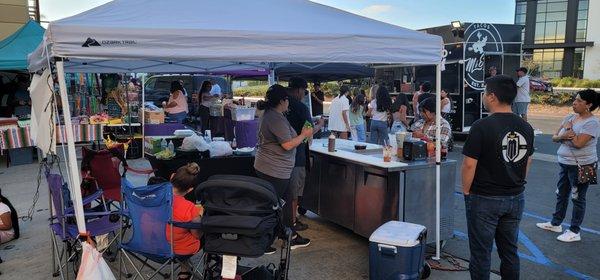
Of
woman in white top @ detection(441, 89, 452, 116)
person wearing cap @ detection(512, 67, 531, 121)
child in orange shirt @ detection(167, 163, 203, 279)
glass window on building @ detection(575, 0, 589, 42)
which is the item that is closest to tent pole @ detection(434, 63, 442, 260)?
child in orange shirt @ detection(167, 163, 203, 279)

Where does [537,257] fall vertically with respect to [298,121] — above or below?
below

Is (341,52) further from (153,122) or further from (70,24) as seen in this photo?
(153,122)

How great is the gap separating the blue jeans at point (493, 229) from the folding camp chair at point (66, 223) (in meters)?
2.83

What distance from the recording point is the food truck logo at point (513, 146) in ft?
10.7

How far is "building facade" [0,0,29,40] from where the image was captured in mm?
13838

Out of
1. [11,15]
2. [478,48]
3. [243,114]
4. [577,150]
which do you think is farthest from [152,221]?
[11,15]

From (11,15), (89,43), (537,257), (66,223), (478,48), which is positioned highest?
(11,15)

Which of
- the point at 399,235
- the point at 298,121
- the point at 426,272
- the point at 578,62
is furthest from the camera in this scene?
the point at 578,62

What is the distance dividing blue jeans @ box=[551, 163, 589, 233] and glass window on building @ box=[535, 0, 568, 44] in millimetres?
43676

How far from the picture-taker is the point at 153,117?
10.2 m

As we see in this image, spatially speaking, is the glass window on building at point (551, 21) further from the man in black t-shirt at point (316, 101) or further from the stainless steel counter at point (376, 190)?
the stainless steel counter at point (376, 190)

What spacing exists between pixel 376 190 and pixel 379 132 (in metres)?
4.41

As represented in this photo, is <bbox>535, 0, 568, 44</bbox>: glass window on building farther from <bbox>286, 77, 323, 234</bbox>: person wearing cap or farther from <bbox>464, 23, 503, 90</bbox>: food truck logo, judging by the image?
<bbox>286, 77, 323, 234</bbox>: person wearing cap

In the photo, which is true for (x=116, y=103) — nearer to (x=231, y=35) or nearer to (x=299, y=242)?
(x=299, y=242)
